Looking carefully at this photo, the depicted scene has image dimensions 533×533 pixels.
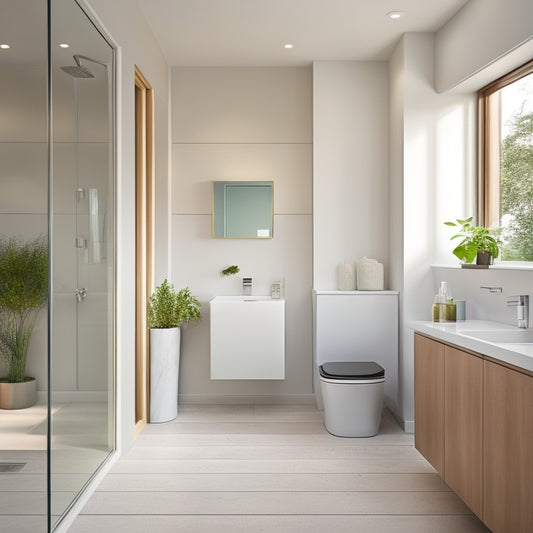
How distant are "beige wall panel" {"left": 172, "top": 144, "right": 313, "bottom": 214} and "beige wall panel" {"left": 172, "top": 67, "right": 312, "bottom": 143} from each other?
0.07 metres

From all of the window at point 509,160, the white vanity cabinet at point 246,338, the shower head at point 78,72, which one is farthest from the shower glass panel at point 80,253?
the window at point 509,160

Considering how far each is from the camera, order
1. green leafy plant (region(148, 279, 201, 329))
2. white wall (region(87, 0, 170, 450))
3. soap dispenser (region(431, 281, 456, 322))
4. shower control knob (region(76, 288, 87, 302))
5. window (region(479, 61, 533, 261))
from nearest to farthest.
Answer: shower control knob (region(76, 288, 87, 302))
white wall (region(87, 0, 170, 450))
soap dispenser (region(431, 281, 456, 322))
window (region(479, 61, 533, 261))
green leafy plant (region(148, 279, 201, 329))

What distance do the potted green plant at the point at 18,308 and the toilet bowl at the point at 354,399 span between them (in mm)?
2038

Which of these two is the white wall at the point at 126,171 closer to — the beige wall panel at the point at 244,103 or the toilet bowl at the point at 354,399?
the beige wall panel at the point at 244,103

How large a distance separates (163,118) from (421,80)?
1948mm

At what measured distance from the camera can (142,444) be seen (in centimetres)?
339

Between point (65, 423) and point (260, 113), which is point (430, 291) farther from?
point (65, 423)

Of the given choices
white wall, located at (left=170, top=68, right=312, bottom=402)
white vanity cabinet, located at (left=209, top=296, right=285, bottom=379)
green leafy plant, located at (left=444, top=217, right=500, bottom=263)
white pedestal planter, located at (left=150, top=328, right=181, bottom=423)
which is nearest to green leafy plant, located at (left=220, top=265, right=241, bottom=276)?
white wall, located at (left=170, top=68, right=312, bottom=402)

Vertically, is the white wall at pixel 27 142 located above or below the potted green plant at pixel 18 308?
above

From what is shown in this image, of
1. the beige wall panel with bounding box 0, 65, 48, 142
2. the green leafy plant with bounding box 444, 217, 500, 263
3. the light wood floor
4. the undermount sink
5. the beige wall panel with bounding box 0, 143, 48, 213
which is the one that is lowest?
the light wood floor

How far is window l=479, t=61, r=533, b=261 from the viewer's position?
10.4 ft

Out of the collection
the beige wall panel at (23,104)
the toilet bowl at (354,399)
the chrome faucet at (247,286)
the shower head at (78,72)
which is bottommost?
the toilet bowl at (354,399)

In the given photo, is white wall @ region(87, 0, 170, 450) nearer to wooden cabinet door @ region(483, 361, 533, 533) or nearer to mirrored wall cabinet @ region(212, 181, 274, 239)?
mirrored wall cabinet @ region(212, 181, 274, 239)

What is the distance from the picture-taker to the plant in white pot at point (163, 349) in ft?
12.6
